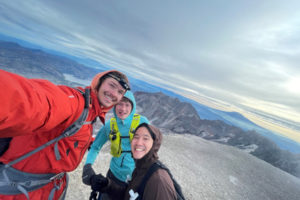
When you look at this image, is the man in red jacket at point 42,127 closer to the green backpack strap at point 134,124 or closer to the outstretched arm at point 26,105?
the outstretched arm at point 26,105

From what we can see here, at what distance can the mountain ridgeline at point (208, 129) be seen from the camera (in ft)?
162

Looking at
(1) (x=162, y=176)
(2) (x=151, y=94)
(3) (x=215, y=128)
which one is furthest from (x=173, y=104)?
(1) (x=162, y=176)

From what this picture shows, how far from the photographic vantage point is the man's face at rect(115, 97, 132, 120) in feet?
11.0

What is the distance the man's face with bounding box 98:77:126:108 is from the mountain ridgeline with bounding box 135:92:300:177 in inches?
2110

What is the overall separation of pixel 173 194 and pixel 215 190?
1274cm

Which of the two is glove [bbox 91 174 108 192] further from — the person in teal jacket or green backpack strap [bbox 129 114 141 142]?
green backpack strap [bbox 129 114 141 142]

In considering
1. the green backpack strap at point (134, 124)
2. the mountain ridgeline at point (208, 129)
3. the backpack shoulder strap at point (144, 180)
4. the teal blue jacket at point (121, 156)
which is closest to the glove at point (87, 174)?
the teal blue jacket at point (121, 156)

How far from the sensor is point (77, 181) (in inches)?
253

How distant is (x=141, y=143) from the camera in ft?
7.73

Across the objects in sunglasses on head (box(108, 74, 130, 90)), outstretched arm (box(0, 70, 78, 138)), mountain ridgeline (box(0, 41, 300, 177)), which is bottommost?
mountain ridgeline (box(0, 41, 300, 177))

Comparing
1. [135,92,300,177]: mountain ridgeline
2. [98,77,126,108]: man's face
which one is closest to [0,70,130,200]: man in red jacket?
[98,77,126,108]: man's face

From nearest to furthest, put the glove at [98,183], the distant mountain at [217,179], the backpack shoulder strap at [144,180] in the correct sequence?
the backpack shoulder strap at [144,180]
the glove at [98,183]
the distant mountain at [217,179]

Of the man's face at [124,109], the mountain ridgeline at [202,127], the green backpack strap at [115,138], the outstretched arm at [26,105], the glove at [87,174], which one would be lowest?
the mountain ridgeline at [202,127]

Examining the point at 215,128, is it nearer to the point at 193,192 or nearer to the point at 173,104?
the point at 173,104
